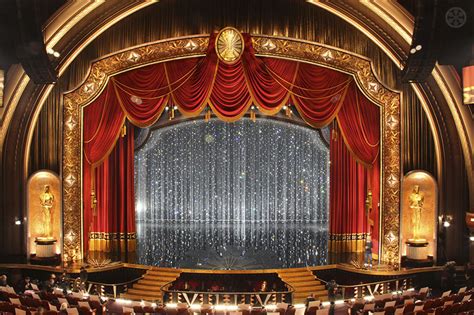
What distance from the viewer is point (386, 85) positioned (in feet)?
57.1

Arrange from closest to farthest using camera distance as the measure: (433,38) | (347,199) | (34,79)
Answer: (433,38) < (34,79) < (347,199)

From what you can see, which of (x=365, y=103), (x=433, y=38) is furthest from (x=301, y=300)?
(x=433, y=38)

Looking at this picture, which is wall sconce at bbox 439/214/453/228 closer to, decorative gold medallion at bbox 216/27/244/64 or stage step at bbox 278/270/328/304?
stage step at bbox 278/270/328/304

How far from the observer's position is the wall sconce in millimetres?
16812

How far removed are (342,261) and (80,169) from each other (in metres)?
A: 8.30

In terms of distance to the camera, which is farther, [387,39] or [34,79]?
[387,39]

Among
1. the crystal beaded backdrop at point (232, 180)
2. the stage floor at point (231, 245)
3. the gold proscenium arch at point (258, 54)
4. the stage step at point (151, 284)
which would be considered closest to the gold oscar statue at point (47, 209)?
the gold proscenium arch at point (258, 54)

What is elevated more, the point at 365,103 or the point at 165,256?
the point at 365,103

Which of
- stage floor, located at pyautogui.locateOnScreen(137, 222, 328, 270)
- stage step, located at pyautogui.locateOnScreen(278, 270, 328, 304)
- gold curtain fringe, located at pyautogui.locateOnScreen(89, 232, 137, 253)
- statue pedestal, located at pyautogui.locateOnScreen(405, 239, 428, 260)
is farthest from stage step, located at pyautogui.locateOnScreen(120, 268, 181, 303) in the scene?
statue pedestal, located at pyautogui.locateOnScreen(405, 239, 428, 260)

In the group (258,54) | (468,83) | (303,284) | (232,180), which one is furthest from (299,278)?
(232,180)

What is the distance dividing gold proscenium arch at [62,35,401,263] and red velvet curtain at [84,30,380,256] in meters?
0.35

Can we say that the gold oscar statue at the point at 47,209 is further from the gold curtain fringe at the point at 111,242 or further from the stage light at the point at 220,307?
the stage light at the point at 220,307

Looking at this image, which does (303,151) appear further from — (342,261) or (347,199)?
(342,261)

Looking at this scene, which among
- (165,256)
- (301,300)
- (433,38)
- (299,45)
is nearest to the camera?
(433,38)
